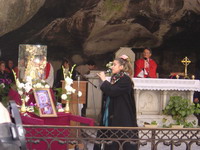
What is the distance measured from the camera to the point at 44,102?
23.1 ft

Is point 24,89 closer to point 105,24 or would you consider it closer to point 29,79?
point 29,79

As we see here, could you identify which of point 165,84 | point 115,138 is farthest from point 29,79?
point 165,84

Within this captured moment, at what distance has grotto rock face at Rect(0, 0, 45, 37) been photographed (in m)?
12.7

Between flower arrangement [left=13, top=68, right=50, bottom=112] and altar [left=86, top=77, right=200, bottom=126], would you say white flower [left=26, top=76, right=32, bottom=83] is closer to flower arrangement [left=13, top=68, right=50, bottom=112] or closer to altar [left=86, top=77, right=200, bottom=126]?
flower arrangement [left=13, top=68, right=50, bottom=112]

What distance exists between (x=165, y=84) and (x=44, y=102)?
3.97m

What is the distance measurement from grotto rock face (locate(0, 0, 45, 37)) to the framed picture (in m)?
6.06

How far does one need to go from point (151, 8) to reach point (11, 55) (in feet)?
19.2

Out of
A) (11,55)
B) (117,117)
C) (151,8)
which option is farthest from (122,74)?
(151,8)

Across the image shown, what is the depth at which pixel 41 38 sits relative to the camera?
50.8 ft

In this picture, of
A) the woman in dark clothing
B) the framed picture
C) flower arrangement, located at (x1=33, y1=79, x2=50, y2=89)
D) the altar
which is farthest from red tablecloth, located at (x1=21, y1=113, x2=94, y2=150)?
the altar

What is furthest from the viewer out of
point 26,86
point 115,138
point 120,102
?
point 26,86

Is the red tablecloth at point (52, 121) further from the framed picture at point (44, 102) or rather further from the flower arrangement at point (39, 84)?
the flower arrangement at point (39, 84)

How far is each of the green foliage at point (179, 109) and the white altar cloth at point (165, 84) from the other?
0.92ft

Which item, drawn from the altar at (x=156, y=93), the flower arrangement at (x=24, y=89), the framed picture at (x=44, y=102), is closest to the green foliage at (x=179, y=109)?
the altar at (x=156, y=93)
